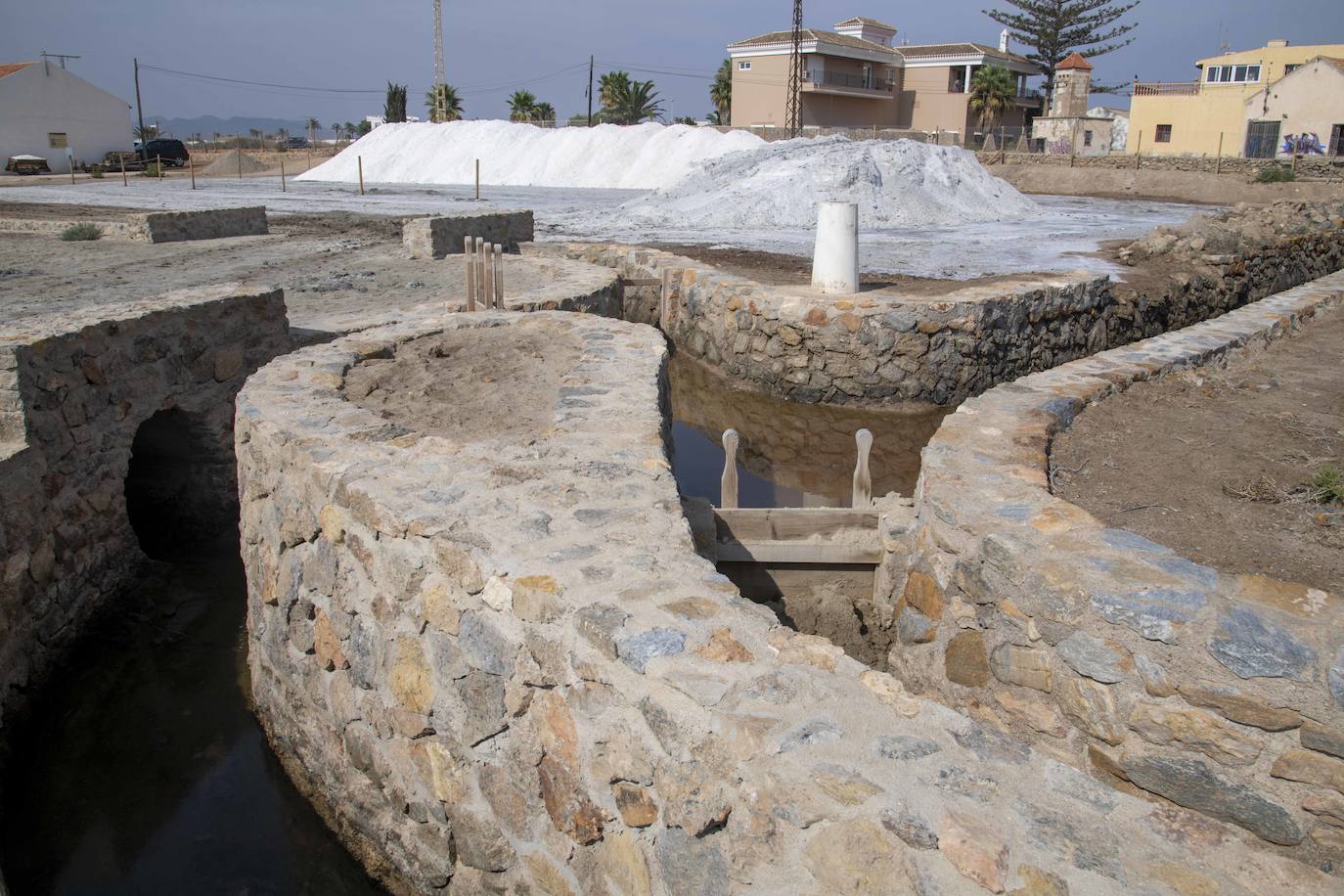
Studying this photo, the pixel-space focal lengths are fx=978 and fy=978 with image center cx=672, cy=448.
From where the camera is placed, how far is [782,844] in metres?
2.16

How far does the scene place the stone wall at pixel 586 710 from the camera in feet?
6.82

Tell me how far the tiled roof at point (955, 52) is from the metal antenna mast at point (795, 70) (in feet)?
22.3

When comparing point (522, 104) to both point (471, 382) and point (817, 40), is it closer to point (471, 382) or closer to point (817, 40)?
point (817, 40)

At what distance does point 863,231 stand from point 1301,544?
15770mm

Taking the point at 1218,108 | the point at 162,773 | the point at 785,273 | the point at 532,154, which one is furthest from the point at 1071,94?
the point at 162,773

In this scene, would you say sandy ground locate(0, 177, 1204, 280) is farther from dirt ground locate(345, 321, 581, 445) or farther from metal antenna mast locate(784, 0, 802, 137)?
metal antenna mast locate(784, 0, 802, 137)

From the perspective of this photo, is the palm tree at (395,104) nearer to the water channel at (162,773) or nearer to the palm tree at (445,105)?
the palm tree at (445,105)

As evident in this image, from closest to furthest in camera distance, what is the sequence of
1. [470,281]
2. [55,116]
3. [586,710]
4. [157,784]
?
1. [586,710]
2. [157,784]
3. [470,281]
4. [55,116]

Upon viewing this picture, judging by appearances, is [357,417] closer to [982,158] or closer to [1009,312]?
[1009,312]

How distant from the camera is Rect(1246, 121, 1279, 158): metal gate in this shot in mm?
34562

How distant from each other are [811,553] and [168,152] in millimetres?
43519

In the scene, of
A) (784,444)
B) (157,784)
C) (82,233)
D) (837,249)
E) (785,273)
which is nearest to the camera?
(157,784)

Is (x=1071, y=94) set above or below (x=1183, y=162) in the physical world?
above

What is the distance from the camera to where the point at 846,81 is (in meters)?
42.8
